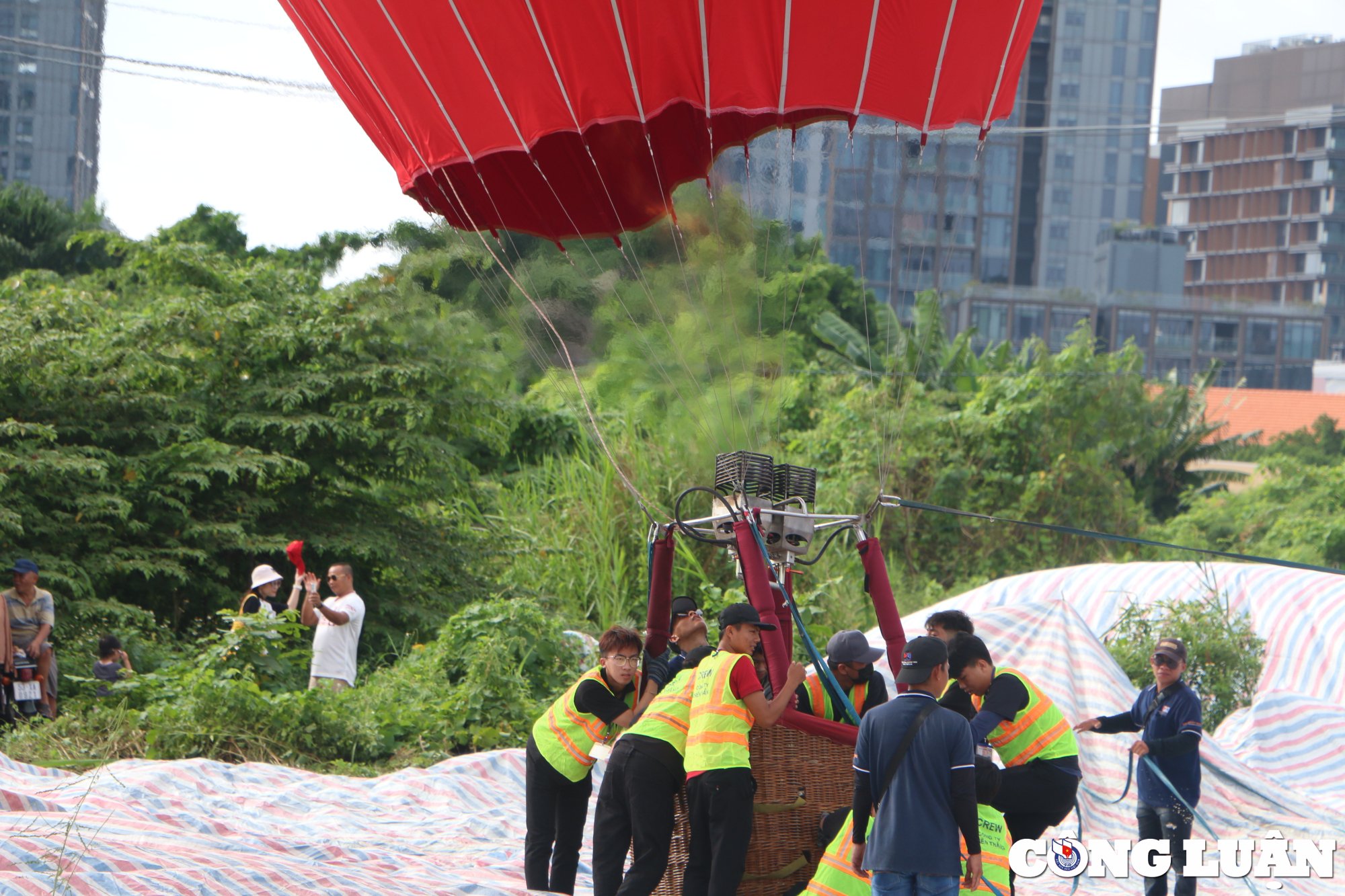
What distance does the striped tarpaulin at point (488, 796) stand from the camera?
16.5ft

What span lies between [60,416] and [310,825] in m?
6.29

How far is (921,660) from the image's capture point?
179 inches

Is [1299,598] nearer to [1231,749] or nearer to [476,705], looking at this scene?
[1231,749]

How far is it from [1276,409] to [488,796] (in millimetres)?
55193

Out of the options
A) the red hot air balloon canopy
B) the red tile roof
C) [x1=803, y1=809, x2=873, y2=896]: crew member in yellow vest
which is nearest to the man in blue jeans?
[x1=803, y1=809, x2=873, y2=896]: crew member in yellow vest

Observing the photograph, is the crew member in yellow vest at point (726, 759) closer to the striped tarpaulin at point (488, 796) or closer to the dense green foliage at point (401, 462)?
the striped tarpaulin at point (488, 796)

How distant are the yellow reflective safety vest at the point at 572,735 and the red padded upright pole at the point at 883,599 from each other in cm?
107

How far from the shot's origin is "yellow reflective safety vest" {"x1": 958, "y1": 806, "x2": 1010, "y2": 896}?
15.5 ft

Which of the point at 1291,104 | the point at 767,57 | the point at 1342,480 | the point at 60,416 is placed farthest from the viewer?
the point at 1291,104

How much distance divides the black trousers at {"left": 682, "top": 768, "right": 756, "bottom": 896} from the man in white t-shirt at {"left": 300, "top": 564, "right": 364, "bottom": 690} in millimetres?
4646

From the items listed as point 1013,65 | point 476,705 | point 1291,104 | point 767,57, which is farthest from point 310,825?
point 1291,104

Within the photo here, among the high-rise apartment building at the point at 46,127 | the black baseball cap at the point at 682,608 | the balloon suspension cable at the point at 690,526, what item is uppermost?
the high-rise apartment building at the point at 46,127

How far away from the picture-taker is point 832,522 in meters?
5.96

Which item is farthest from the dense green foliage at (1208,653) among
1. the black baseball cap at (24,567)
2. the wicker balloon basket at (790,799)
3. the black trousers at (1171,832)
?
the black baseball cap at (24,567)
